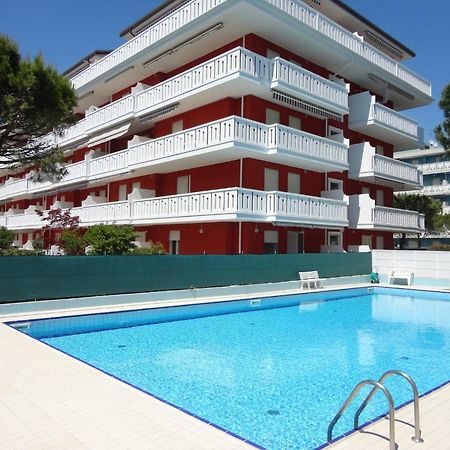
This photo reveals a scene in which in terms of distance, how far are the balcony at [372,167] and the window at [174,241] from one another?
11.6m

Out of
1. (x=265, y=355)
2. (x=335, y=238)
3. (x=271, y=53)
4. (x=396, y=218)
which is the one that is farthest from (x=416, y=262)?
(x=265, y=355)

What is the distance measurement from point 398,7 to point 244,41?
29.5 ft

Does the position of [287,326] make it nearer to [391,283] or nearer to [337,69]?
[391,283]

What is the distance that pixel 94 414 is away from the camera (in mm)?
5625

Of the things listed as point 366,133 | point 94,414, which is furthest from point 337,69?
point 94,414

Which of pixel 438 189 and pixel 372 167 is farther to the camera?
pixel 438 189

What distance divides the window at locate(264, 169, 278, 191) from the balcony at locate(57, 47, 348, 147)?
12.4ft

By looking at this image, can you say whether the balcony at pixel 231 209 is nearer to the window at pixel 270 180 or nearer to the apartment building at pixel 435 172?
the window at pixel 270 180

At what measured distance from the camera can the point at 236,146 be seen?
737 inches

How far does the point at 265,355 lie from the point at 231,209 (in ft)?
29.0

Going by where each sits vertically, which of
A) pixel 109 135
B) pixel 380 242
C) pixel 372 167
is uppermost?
pixel 109 135

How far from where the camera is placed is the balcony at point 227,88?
19391 mm

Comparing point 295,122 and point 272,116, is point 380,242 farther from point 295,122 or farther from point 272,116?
point 272,116

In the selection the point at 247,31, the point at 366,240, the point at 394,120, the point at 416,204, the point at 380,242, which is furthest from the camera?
the point at 416,204
